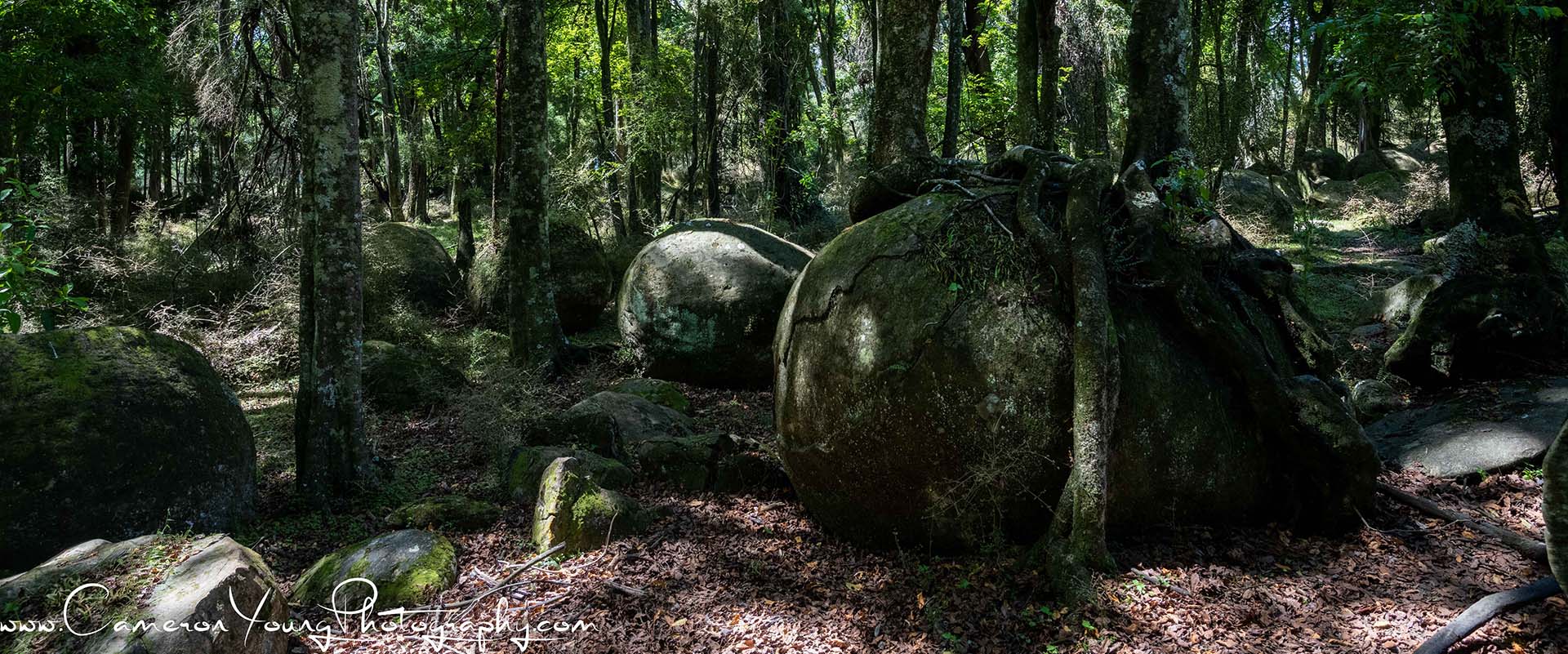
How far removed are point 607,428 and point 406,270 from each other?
8122 millimetres

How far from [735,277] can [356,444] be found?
472 cm

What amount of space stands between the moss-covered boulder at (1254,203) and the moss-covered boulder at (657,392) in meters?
10.8

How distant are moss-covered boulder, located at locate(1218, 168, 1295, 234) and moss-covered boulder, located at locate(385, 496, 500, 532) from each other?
44.4 feet

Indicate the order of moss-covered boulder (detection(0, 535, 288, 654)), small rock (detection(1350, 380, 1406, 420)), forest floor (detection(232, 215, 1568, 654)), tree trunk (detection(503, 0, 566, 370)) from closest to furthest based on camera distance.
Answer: moss-covered boulder (detection(0, 535, 288, 654))
forest floor (detection(232, 215, 1568, 654))
small rock (detection(1350, 380, 1406, 420))
tree trunk (detection(503, 0, 566, 370))

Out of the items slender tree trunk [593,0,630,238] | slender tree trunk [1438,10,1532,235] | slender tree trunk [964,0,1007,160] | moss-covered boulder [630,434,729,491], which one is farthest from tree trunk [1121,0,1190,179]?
slender tree trunk [593,0,630,238]

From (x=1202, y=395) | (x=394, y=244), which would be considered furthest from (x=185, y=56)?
(x=1202, y=395)

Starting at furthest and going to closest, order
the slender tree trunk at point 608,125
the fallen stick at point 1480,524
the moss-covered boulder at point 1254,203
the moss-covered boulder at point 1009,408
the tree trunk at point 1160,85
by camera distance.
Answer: the slender tree trunk at point 608,125, the moss-covered boulder at point 1254,203, the tree trunk at point 1160,85, the moss-covered boulder at point 1009,408, the fallen stick at point 1480,524

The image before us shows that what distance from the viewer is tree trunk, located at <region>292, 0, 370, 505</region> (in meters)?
6.12

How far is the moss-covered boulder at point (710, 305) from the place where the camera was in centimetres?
981

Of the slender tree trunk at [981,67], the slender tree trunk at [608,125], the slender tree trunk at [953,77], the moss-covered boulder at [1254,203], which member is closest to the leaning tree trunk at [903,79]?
the slender tree trunk at [953,77]

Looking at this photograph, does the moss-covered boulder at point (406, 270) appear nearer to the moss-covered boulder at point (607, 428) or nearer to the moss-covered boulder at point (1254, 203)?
the moss-covered boulder at point (607, 428)

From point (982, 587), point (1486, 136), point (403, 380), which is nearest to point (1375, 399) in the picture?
point (1486, 136)

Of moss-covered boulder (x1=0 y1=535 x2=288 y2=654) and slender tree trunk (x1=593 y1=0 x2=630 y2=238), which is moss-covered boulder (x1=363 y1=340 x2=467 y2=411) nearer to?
moss-covered boulder (x1=0 y1=535 x2=288 y2=654)

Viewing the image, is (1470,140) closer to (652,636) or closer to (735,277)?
(735,277)
